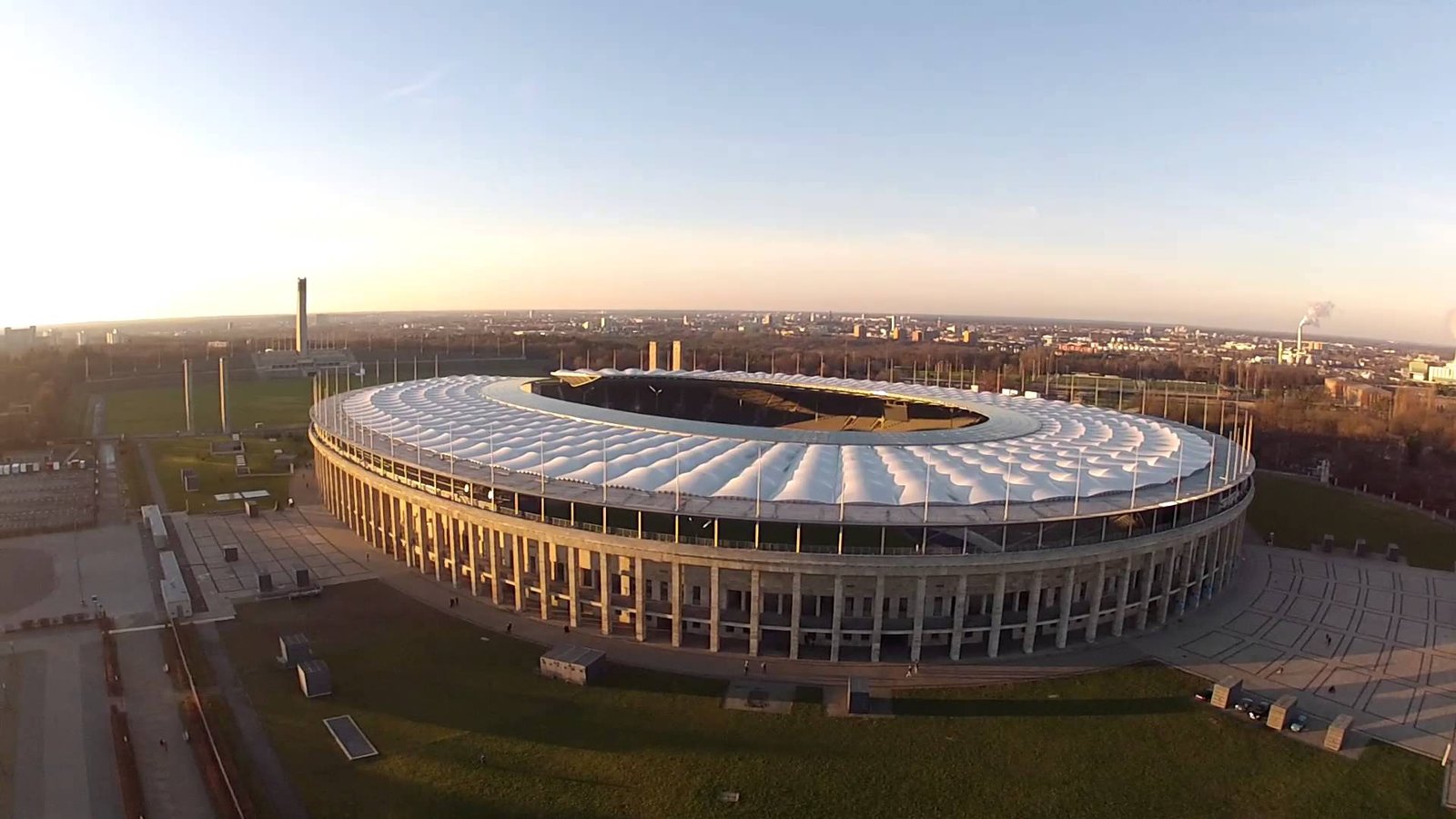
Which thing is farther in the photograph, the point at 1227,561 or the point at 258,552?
the point at 258,552

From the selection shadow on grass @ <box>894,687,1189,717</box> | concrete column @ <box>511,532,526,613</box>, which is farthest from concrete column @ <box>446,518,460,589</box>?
shadow on grass @ <box>894,687,1189,717</box>

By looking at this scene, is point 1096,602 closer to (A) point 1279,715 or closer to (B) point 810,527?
(A) point 1279,715

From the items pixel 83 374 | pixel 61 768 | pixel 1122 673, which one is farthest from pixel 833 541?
pixel 83 374

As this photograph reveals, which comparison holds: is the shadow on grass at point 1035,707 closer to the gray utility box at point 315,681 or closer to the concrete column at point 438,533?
the gray utility box at point 315,681

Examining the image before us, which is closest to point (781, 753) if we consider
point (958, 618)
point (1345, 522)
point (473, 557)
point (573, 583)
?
point (958, 618)

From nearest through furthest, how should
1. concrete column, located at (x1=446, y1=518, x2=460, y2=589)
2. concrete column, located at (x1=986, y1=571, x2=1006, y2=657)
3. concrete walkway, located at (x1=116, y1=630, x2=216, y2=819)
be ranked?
1. concrete walkway, located at (x1=116, y1=630, x2=216, y2=819)
2. concrete column, located at (x1=986, y1=571, x2=1006, y2=657)
3. concrete column, located at (x1=446, y1=518, x2=460, y2=589)

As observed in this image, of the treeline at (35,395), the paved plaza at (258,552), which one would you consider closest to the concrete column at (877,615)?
the paved plaza at (258,552)

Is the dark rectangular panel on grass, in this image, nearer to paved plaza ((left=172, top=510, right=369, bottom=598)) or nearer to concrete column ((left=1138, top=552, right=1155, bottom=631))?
paved plaza ((left=172, top=510, right=369, bottom=598))
